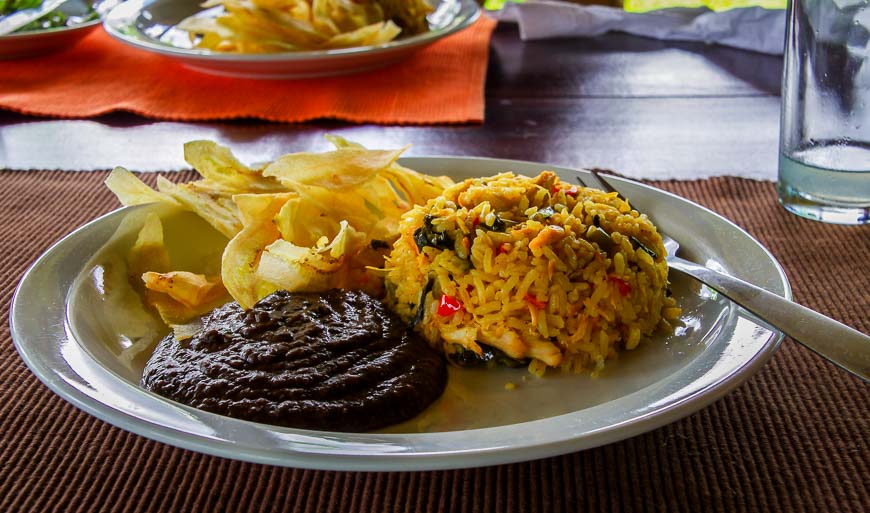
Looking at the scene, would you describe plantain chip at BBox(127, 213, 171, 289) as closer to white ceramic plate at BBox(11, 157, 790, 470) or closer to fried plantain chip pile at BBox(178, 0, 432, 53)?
white ceramic plate at BBox(11, 157, 790, 470)

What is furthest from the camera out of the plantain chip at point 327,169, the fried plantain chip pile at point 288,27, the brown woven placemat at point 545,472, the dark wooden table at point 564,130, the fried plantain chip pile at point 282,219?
the fried plantain chip pile at point 288,27

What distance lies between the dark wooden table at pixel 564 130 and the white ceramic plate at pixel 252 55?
21 centimetres

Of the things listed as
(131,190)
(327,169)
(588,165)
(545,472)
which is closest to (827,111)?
(588,165)

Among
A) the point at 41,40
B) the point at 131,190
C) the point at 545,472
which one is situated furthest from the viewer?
the point at 41,40

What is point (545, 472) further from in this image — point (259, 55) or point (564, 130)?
point (259, 55)

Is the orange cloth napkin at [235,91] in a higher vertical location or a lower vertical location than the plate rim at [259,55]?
lower

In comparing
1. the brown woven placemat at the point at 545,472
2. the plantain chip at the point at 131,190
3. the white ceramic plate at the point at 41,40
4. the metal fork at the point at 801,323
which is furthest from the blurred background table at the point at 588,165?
the white ceramic plate at the point at 41,40

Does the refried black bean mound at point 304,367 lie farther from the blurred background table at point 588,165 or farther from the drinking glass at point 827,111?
the drinking glass at point 827,111

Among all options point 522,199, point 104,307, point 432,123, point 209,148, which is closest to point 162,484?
point 104,307

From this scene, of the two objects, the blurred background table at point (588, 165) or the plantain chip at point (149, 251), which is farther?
the plantain chip at point (149, 251)

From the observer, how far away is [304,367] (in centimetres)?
118

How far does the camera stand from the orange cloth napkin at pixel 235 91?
8.71 feet

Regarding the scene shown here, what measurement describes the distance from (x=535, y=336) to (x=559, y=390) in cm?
9

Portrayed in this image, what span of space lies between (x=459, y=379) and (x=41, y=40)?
241 centimetres
